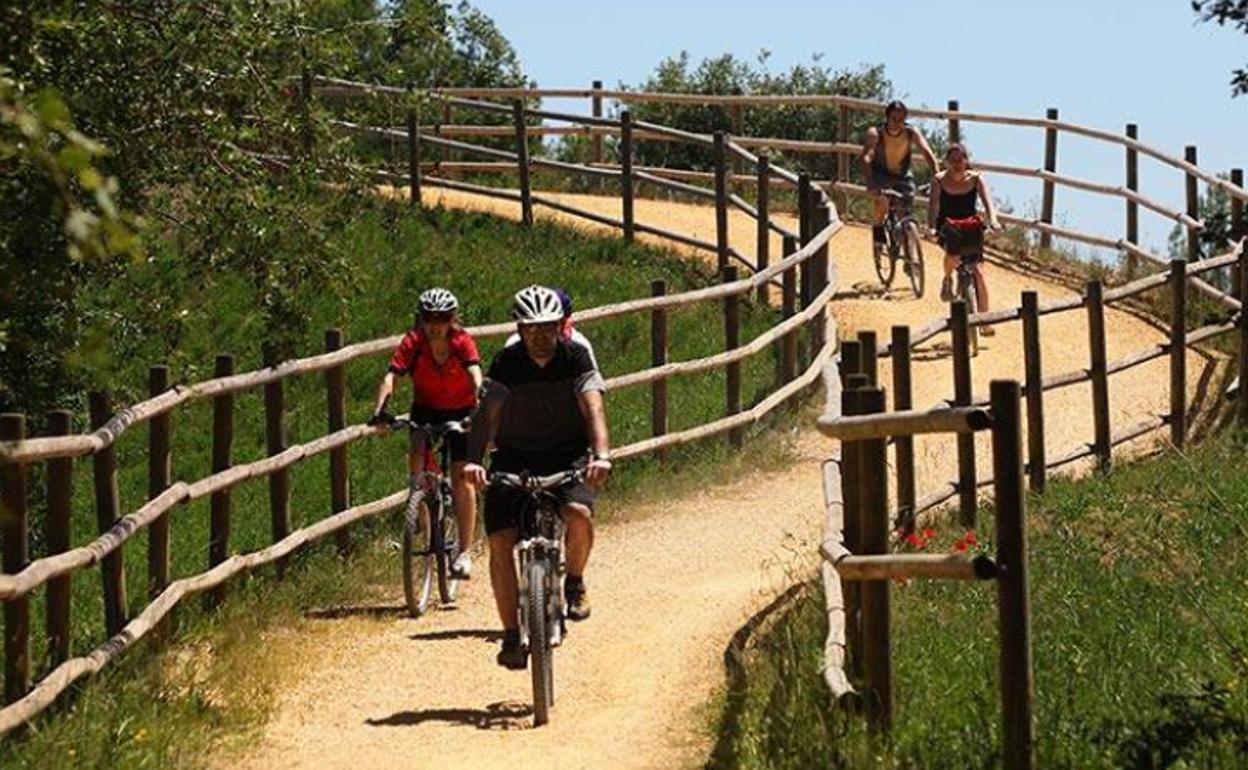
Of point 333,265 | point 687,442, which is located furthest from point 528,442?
point 687,442

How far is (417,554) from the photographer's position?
13.9 metres

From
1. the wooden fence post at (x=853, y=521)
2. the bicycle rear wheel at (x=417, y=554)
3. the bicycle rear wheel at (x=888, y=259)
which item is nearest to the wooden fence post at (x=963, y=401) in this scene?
the bicycle rear wheel at (x=417, y=554)

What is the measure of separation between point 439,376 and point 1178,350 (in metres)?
6.88

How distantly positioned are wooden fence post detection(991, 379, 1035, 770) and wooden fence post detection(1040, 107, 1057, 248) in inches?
826

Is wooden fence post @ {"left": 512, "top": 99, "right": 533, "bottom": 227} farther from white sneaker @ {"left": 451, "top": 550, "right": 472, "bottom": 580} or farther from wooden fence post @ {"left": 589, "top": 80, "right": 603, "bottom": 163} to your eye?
white sneaker @ {"left": 451, "top": 550, "right": 472, "bottom": 580}

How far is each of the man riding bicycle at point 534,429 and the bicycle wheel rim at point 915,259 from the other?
14.2 metres

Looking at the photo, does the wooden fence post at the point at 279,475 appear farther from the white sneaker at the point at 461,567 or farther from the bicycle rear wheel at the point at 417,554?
the white sneaker at the point at 461,567

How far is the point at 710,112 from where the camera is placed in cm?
Result: 4047

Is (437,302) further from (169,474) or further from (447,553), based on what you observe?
(169,474)

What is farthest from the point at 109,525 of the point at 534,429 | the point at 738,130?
the point at 738,130

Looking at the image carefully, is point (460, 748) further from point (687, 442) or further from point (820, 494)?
point (687, 442)

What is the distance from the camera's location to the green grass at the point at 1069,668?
905cm

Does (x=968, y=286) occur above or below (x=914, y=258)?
below

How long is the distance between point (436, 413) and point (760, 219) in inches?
498
